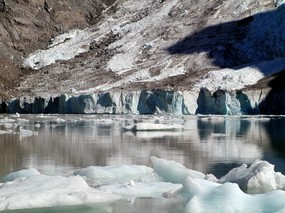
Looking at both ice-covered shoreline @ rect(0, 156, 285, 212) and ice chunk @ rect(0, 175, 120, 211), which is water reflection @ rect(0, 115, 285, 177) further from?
ice chunk @ rect(0, 175, 120, 211)

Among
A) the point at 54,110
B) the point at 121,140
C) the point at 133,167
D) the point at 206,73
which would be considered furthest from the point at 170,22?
the point at 133,167

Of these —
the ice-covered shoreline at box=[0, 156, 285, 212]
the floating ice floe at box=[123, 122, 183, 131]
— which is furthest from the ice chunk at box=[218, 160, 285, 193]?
the floating ice floe at box=[123, 122, 183, 131]

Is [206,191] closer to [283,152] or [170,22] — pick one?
[283,152]

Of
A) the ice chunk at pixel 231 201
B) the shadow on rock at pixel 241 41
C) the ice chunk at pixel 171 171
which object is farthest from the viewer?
the shadow on rock at pixel 241 41

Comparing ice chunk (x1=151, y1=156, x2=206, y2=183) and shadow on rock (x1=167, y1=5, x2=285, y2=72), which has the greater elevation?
shadow on rock (x1=167, y1=5, x2=285, y2=72)

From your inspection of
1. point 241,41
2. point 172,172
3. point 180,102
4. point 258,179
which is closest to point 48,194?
point 172,172

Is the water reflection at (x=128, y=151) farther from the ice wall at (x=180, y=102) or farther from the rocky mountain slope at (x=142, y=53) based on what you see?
the rocky mountain slope at (x=142, y=53)

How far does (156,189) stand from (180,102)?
35.2 metres

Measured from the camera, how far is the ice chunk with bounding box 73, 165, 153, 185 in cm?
973

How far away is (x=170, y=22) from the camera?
69.9m

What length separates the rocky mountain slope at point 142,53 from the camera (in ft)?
151

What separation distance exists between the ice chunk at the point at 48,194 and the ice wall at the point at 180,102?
1374 inches

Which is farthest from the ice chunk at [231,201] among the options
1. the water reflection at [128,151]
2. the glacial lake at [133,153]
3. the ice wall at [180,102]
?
the ice wall at [180,102]

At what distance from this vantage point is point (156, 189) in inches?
336
